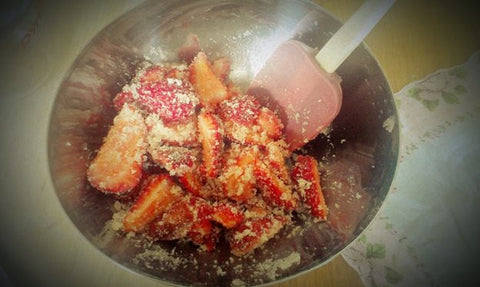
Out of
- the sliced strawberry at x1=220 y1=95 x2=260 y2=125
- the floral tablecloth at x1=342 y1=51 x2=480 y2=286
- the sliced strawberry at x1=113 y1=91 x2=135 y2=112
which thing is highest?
the sliced strawberry at x1=113 y1=91 x2=135 y2=112

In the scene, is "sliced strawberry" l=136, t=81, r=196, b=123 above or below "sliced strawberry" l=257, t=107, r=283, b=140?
above

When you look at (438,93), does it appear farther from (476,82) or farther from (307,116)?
(307,116)

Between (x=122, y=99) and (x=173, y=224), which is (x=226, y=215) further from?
(x=122, y=99)

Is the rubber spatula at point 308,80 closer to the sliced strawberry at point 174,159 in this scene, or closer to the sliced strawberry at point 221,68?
the sliced strawberry at point 221,68

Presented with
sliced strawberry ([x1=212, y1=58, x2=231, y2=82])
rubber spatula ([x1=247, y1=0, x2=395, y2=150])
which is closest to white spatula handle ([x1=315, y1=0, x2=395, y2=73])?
rubber spatula ([x1=247, y1=0, x2=395, y2=150])

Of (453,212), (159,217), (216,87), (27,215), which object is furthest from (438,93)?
(27,215)

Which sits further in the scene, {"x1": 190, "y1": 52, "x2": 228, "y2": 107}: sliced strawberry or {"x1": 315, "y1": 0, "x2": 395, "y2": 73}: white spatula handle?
{"x1": 190, "y1": 52, "x2": 228, "y2": 107}: sliced strawberry

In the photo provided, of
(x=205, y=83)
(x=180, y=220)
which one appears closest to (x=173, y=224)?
(x=180, y=220)

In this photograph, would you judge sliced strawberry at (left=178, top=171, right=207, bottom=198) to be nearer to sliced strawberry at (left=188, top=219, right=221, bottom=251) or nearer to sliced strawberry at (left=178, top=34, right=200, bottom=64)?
sliced strawberry at (left=188, top=219, right=221, bottom=251)
